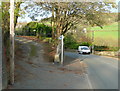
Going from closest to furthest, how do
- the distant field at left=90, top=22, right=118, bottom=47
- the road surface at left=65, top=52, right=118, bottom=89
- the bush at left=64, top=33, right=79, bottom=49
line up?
the road surface at left=65, top=52, right=118, bottom=89 → the distant field at left=90, top=22, right=118, bottom=47 → the bush at left=64, top=33, right=79, bottom=49

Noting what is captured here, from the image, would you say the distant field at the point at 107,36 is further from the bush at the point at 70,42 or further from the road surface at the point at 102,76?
the road surface at the point at 102,76

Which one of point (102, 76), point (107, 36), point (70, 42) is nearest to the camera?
point (102, 76)

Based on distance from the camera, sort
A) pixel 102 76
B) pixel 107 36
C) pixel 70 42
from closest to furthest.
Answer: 1. pixel 102 76
2. pixel 107 36
3. pixel 70 42

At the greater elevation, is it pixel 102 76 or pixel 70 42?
pixel 70 42

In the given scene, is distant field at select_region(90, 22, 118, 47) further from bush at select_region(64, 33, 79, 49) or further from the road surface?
the road surface

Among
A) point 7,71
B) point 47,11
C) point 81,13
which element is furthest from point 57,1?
point 7,71

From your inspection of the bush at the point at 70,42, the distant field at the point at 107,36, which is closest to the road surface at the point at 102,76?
the distant field at the point at 107,36

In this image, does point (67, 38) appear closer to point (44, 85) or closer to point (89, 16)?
point (89, 16)

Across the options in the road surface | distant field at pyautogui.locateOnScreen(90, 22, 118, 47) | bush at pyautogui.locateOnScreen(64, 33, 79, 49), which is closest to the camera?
the road surface

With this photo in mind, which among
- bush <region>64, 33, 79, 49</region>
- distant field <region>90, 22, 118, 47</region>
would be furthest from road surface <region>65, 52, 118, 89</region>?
bush <region>64, 33, 79, 49</region>

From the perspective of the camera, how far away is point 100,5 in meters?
17.3

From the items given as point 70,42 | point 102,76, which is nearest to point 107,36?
point 70,42

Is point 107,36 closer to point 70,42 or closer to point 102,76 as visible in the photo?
point 70,42

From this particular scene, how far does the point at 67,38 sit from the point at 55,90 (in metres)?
38.5
